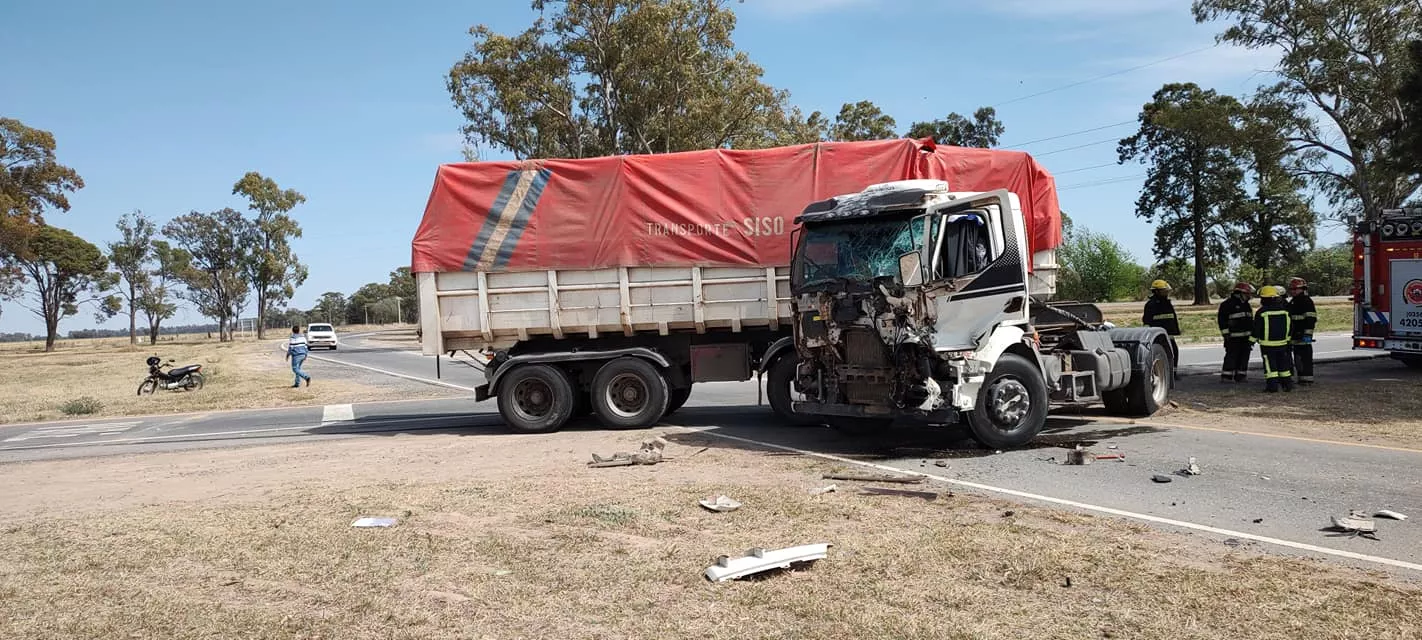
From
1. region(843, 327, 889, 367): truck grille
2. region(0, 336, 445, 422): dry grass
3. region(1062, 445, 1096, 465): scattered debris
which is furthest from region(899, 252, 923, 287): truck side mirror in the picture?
region(0, 336, 445, 422): dry grass

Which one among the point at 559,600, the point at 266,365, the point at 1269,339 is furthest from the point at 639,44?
the point at 559,600

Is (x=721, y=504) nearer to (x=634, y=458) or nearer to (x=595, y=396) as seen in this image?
(x=634, y=458)

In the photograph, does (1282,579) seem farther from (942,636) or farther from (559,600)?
(559,600)

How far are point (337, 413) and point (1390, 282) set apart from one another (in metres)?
18.2

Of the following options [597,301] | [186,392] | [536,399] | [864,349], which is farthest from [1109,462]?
[186,392]

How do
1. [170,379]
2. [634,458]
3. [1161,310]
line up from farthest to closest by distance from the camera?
1. [170,379]
2. [1161,310]
3. [634,458]

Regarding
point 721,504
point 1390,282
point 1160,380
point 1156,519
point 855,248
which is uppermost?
point 855,248

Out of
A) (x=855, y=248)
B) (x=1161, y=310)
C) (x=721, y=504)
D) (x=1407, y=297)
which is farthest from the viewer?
(x=1407, y=297)

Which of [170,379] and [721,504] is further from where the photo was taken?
[170,379]

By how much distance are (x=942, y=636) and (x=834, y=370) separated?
17.9ft

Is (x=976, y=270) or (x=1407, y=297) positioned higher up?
(x=976, y=270)

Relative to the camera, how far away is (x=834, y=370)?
9.56 metres

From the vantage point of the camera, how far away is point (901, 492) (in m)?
7.50

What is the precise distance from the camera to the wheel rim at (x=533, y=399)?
40.4 ft
